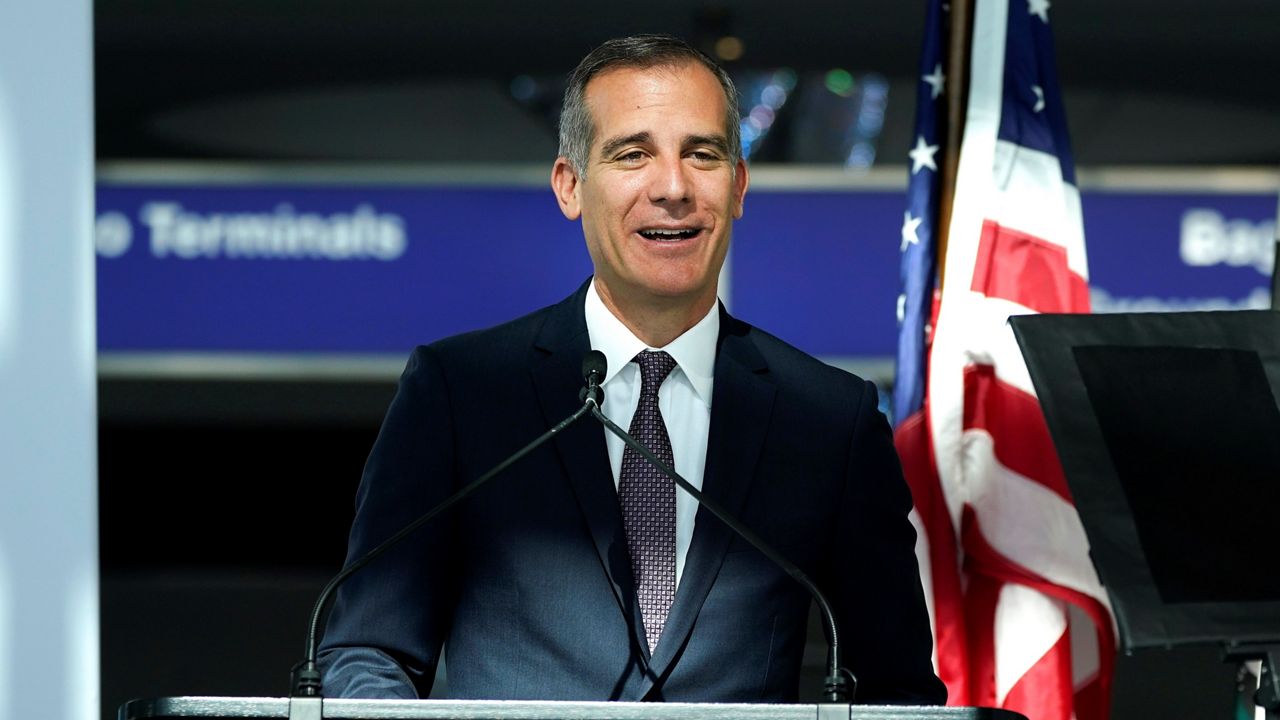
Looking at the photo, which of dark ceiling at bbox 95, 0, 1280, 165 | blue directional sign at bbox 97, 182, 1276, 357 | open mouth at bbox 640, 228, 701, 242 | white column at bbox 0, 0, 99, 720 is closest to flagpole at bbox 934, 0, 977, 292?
open mouth at bbox 640, 228, 701, 242

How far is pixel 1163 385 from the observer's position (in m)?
1.27

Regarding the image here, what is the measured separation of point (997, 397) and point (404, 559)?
1.11 metres

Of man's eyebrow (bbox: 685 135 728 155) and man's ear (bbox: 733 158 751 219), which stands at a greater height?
man's eyebrow (bbox: 685 135 728 155)

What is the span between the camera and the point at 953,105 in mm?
2457

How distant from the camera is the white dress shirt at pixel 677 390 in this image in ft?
5.40

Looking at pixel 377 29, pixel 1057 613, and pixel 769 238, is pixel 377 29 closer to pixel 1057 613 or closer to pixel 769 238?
pixel 769 238

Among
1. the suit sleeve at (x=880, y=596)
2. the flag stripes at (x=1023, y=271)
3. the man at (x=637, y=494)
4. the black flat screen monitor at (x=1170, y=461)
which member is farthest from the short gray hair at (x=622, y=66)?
the flag stripes at (x=1023, y=271)

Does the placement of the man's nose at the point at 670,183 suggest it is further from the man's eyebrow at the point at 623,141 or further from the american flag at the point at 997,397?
the american flag at the point at 997,397

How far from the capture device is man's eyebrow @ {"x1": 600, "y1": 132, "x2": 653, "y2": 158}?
5.26 feet

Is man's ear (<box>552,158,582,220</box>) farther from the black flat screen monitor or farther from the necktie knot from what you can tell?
the black flat screen monitor

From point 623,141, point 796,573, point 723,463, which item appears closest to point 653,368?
point 723,463

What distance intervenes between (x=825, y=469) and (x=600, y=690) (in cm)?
33

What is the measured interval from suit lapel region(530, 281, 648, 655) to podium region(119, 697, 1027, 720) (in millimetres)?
376

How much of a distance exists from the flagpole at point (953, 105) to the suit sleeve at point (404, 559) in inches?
41.3
